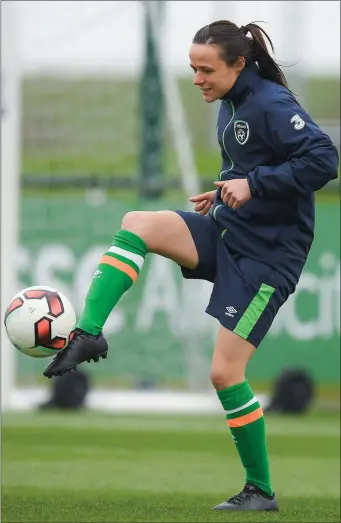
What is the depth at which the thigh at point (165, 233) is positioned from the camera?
5.10 metres

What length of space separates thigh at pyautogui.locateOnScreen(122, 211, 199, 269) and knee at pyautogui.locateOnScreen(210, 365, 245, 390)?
43 cm

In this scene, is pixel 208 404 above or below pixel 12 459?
below

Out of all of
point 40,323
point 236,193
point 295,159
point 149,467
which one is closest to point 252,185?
point 236,193

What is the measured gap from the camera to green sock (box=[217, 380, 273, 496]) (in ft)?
17.3

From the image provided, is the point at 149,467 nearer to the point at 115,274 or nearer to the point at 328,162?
the point at 115,274

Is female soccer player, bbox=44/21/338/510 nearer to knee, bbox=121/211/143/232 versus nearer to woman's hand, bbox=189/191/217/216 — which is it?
knee, bbox=121/211/143/232

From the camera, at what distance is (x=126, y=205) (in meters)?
11.9

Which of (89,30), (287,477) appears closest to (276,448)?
(287,477)

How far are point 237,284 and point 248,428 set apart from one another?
1.91 feet

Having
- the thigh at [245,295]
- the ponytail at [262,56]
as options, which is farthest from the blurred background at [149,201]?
the thigh at [245,295]

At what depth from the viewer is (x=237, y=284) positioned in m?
5.20

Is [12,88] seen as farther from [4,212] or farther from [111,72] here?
[111,72]

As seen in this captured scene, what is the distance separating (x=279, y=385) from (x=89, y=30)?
3749mm

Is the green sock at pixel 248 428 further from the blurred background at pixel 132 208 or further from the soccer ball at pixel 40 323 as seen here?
the blurred background at pixel 132 208
